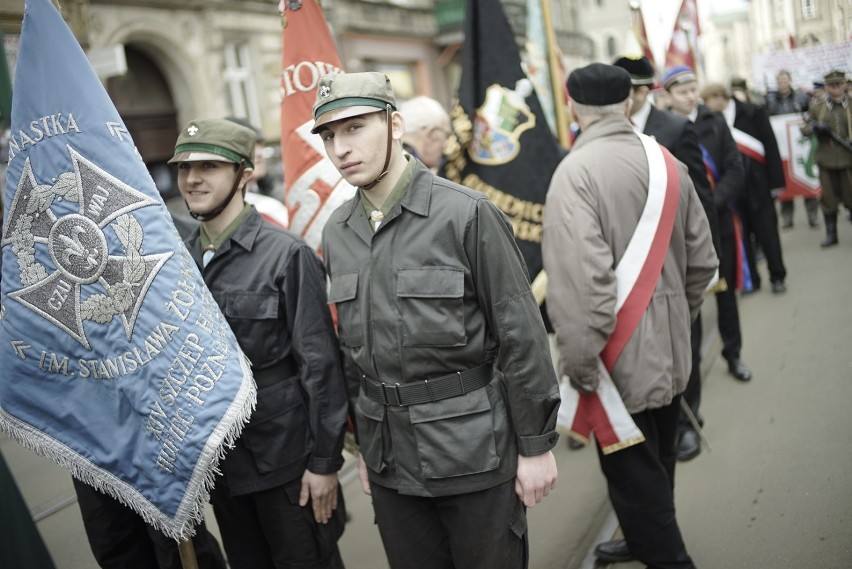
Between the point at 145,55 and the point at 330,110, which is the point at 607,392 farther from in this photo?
the point at 145,55

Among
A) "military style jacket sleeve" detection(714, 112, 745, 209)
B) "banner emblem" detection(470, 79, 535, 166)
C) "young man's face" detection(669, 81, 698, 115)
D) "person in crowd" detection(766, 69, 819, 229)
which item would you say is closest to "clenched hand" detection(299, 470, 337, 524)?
"banner emblem" detection(470, 79, 535, 166)

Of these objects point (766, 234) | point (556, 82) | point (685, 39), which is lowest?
point (766, 234)

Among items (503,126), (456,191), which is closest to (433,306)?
(456,191)

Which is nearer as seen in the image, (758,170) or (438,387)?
(438,387)

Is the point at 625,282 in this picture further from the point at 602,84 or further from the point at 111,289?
the point at 111,289

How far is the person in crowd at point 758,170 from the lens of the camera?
269 inches

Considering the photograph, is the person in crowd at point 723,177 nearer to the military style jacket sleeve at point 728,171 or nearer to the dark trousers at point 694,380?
the military style jacket sleeve at point 728,171

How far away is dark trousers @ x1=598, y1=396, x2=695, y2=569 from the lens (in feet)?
9.34

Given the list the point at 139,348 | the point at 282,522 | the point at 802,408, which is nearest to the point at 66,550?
the point at 282,522

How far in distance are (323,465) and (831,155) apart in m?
7.80

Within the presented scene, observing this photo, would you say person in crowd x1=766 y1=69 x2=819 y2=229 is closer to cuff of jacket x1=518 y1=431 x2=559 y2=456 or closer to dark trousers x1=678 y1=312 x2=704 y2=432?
dark trousers x1=678 y1=312 x2=704 y2=432

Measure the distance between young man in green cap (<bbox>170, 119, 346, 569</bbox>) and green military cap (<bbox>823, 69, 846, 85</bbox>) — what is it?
4795 mm

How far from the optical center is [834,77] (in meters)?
5.73

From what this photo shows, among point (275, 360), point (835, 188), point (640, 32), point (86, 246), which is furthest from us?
point (835, 188)
